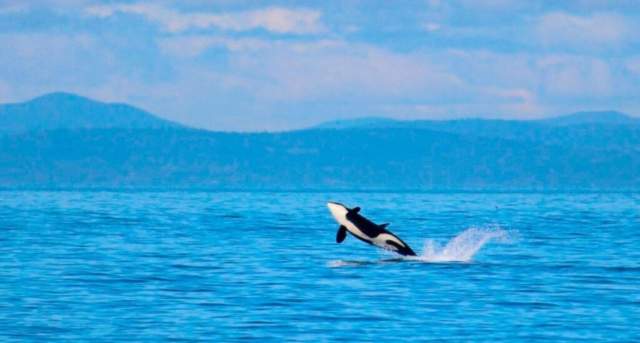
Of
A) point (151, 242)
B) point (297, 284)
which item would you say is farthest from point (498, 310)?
point (151, 242)

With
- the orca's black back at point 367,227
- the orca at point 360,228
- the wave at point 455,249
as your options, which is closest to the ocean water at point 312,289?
the wave at point 455,249

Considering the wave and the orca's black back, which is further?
the wave

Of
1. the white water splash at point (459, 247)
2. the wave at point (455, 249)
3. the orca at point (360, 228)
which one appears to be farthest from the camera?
the white water splash at point (459, 247)

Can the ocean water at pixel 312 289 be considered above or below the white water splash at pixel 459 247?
below

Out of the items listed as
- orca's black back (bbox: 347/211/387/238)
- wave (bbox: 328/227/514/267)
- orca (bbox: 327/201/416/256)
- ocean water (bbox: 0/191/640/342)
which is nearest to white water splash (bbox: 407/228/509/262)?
wave (bbox: 328/227/514/267)

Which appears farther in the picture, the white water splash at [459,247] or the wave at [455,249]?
the white water splash at [459,247]

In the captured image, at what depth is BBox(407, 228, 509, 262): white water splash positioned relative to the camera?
41.5 metres

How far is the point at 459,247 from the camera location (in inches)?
1940

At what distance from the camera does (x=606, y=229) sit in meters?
64.8

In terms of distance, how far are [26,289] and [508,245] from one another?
76.5 ft

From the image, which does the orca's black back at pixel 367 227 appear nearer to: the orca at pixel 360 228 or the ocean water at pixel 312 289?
the orca at pixel 360 228

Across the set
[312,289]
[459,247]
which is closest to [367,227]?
[312,289]

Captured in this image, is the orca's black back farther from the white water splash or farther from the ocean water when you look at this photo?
the white water splash

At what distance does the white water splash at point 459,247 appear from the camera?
41516 mm
